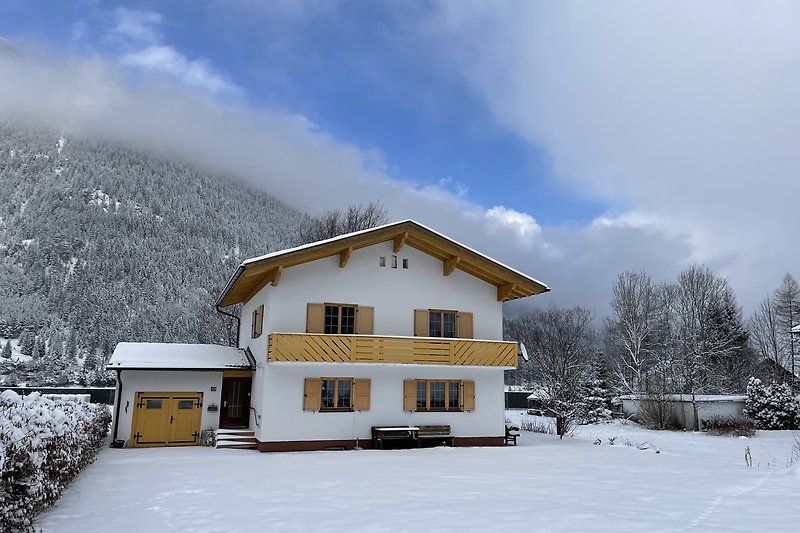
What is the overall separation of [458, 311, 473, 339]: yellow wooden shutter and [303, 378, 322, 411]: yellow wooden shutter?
18.1ft

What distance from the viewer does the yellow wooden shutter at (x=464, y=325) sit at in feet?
71.9

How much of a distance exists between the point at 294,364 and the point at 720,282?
29698 mm

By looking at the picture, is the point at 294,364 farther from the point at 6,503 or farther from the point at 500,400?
the point at 6,503

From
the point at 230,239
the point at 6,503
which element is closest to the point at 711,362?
the point at 6,503

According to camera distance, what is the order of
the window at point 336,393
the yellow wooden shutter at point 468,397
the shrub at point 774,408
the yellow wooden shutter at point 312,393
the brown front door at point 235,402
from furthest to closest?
the shrub at point 774,408, the brown front door at point 235,402, the yellow wooden shutter at point 468,397, the window at point 336,393, the yellow wooden shutter at point 312,393

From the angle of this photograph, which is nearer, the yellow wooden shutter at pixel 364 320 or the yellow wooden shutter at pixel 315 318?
the yellow wooden shutter at pixel 315 318

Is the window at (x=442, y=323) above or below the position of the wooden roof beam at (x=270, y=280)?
below

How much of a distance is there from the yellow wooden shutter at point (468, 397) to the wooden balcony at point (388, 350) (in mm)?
954

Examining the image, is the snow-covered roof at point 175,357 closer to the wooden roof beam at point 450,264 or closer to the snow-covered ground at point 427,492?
the snow-covered ground at point 427,492

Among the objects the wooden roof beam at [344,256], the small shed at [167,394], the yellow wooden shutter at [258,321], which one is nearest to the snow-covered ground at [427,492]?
the small shed at [167,394]

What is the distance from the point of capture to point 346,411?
1988cm

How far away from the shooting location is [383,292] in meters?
21.2

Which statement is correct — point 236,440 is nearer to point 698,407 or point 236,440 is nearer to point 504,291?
point 504,291

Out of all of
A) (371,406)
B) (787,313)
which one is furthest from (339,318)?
(787,313)
